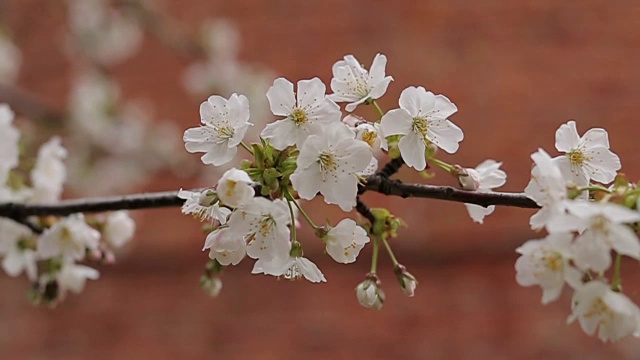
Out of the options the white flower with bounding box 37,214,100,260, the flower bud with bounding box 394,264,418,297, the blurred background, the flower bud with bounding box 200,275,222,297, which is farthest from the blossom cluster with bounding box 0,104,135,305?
the blurred background

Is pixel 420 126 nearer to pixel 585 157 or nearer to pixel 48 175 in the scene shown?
pixel 585 157

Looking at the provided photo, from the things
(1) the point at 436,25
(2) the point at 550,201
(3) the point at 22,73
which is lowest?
(3) the point at 22,73

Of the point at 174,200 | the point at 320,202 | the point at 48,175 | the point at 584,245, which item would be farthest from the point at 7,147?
the point at 320,202

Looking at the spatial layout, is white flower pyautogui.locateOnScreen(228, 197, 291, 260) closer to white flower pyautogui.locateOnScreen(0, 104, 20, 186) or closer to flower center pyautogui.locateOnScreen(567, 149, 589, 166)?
flower center pyautogui.locateOnScreen(567, 149, 589, 166)

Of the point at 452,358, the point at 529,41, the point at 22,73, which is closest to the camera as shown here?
the point at 452,358

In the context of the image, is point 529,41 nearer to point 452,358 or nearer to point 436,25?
point 436,25

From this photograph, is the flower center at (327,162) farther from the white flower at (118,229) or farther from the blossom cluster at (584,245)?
the white flower at (118,229)

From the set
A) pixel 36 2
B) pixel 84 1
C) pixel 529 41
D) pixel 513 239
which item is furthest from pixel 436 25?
pixel 36 2
